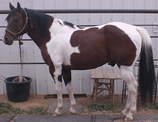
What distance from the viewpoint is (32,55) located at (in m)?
4.26

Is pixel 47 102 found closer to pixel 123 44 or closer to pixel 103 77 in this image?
pixel 103 77

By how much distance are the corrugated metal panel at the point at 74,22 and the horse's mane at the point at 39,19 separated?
1.18 metres

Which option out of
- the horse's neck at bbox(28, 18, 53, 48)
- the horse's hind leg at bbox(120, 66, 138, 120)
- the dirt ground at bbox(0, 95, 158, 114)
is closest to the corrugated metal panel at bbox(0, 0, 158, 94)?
the dirt ground at bbox(0, 95, 158, 114)

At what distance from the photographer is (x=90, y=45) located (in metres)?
2.84

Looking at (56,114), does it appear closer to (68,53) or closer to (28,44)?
(68,53)

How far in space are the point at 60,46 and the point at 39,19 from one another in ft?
1.69

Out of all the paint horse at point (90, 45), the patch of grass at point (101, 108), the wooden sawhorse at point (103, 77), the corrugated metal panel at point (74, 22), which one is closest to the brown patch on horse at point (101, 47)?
the paint horse at point (90, 45)

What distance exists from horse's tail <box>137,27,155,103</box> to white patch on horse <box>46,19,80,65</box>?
914 mm

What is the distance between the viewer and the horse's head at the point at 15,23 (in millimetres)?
2883

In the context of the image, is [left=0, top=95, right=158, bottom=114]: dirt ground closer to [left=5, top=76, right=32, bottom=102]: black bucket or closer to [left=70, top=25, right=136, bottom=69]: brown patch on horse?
[left=5, top=76, right=32, bottom=102]: black bucket

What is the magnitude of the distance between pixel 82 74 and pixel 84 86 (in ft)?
0.84

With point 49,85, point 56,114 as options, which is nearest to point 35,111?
point 56,114

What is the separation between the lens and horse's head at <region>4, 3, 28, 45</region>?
288cm

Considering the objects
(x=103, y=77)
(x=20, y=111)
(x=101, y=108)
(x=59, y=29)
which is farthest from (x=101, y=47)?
(x=20, y=111)
